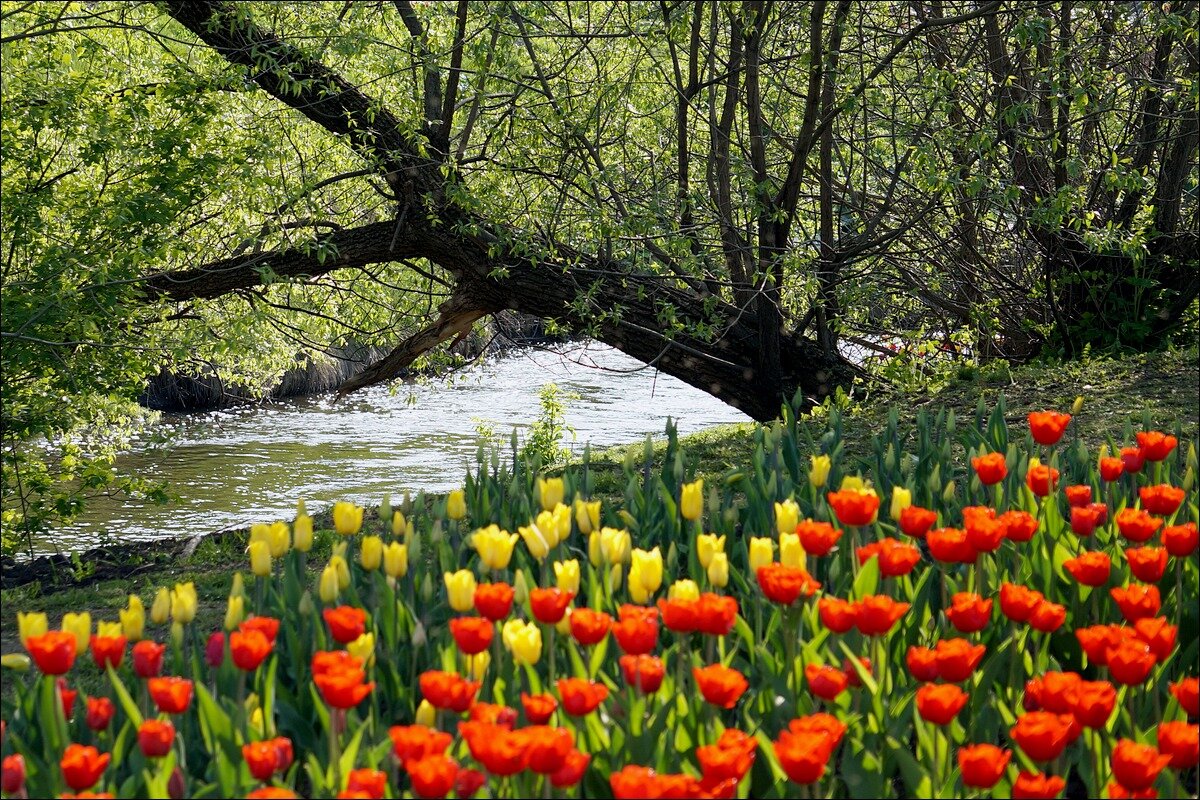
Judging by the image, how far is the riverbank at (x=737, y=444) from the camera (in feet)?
14.3

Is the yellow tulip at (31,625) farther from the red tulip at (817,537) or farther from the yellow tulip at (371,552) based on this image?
the red tulip at (817,537)

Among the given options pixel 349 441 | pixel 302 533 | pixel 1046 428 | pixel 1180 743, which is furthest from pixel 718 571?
pixel 349 441

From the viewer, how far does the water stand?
11281 millimetres

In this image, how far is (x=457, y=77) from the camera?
23.8 ft

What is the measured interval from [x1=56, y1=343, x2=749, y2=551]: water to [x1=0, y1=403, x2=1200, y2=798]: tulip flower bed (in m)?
4.78

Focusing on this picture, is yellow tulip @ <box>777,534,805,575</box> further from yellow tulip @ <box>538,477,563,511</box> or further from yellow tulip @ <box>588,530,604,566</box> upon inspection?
yellow tulip @ <box>538,477,563,511</box>

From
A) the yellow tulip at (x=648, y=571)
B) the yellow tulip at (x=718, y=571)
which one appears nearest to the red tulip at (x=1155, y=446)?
the yellow tulip at (x=718, y=571)

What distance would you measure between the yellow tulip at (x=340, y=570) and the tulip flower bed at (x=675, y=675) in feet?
0.05

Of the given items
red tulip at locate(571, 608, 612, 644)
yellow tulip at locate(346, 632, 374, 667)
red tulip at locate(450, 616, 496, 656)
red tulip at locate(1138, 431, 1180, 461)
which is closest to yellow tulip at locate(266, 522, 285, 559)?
yellow tulip at locate(346, 632, 374, 667)

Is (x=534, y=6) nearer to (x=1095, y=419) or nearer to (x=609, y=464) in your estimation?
(x=609, y=464)

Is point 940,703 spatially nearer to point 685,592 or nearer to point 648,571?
Answer: point 685,592

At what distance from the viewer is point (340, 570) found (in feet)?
9.06

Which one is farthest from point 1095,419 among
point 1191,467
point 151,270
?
point 151,270

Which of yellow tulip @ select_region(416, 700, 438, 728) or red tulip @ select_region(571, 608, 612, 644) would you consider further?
red tulip @ select_region(571, 608, 612, 644)
